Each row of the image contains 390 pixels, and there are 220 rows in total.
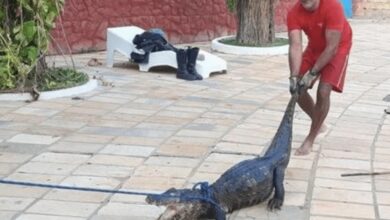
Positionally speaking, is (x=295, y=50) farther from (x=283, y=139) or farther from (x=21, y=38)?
(x=21, y=38)

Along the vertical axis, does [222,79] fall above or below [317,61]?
below

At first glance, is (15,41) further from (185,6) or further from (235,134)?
(185,6)

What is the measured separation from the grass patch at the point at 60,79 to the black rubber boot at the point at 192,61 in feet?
4.10

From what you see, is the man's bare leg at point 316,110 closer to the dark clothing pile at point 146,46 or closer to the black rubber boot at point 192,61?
the black rubber boot at point 192,61

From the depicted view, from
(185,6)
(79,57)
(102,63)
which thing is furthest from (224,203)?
(185,6)

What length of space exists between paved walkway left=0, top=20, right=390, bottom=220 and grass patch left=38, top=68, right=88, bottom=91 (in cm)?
27

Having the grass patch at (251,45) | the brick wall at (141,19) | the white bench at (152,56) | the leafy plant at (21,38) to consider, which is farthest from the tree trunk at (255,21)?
the leafy plant at (21,38)

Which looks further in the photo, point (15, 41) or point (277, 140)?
point (15, 41)

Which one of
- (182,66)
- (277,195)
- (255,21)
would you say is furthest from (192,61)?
(277,195)

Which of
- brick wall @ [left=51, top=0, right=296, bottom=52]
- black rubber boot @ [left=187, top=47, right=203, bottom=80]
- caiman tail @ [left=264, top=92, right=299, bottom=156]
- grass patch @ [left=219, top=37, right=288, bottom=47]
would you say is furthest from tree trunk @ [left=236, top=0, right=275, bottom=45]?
caiman tail @ [left=264, top=92, right=299, bottom=156]

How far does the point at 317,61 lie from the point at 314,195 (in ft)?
3.73

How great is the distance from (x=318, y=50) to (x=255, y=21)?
5.48 metres

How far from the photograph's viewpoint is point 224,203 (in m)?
4.02

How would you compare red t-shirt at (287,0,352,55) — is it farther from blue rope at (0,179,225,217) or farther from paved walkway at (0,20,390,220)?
blue rope at (0,179,225,217)
